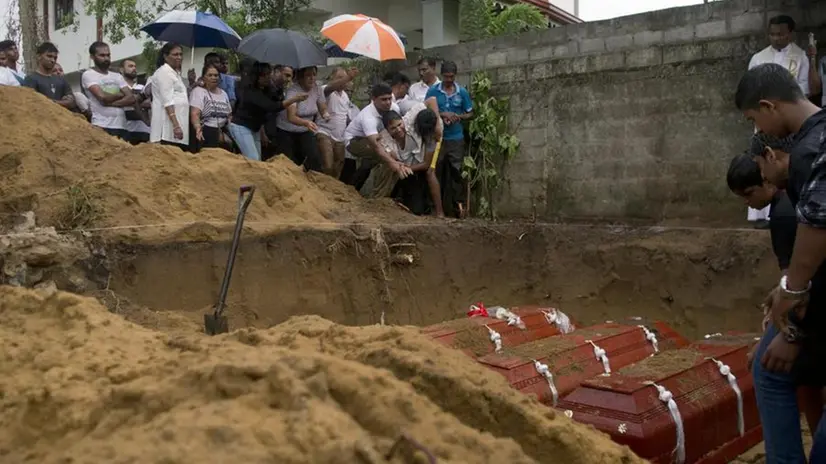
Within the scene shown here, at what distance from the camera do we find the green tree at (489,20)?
13.1 m

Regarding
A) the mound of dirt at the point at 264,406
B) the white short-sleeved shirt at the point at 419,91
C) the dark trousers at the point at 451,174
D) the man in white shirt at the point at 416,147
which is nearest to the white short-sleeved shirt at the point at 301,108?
the man in white shirt at the point at 416,147

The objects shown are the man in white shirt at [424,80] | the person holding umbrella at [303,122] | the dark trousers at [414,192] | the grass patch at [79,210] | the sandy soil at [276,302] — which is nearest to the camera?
the sandy soil at [276,302]

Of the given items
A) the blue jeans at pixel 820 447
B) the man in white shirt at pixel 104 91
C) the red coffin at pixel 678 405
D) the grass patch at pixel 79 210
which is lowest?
the red coffin at pixel 678 405

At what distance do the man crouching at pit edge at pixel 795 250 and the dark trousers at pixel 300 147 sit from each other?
6150 millimetres

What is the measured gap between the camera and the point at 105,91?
25.7ft

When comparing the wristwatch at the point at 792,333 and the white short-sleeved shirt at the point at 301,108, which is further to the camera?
the white short-sleeved shirt at the point at 301,108

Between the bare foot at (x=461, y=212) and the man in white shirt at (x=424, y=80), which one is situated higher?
the man in white shirt at (x=424, y=80)

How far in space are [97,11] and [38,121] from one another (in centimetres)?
606

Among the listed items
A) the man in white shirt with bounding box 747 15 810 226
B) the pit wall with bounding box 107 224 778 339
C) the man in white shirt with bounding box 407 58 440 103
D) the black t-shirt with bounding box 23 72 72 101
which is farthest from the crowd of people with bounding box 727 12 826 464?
the black t-shirt with bounding box 23 72 72 101

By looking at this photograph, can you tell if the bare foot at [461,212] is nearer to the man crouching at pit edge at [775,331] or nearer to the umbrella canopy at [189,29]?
the umbrella canopy at [189,29]

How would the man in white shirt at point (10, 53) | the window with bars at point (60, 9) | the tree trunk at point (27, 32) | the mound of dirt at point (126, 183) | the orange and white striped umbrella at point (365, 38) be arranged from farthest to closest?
the window with bars at point (60, 9)
the tree trunk at point (27, 32)
the orange and white striped umbrella at point (365, 38)
the man in white shirt at point (10, 53)
the mound of dirt at point (126, 183)

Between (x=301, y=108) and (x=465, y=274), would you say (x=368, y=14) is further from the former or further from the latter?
(x=465, y=274)

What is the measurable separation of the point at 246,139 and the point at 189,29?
187cm

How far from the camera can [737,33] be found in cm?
766
